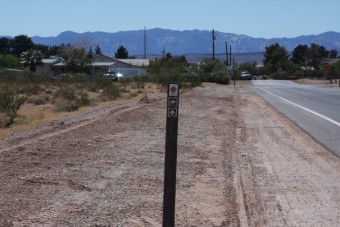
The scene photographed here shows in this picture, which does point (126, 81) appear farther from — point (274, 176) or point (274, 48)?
point (274, 48)

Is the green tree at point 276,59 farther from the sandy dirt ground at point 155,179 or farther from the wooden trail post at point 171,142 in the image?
the wooden trail post at point 171,142

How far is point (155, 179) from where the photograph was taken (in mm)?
9555

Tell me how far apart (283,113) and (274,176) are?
1712 cm

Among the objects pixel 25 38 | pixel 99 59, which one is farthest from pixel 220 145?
pixel 25 38

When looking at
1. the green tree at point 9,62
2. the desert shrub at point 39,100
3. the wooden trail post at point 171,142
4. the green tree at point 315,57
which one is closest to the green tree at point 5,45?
the green tree at point 9,62

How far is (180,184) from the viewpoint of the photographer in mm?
9352

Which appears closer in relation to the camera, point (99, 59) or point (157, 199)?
point (157, 199)

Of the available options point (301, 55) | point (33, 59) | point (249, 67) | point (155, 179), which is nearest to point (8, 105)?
point (155, 179)

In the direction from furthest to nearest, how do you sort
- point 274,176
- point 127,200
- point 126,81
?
point 126,81 → point 274,176 → point 127,200

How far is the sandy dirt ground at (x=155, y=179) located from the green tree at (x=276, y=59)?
452 ft

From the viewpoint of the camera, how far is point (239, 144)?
15070 mm

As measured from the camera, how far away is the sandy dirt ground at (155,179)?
7324mm

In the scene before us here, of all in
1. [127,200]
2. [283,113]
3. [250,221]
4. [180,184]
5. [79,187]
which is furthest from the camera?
[283,113]

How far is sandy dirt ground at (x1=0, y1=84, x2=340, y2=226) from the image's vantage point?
732cm
